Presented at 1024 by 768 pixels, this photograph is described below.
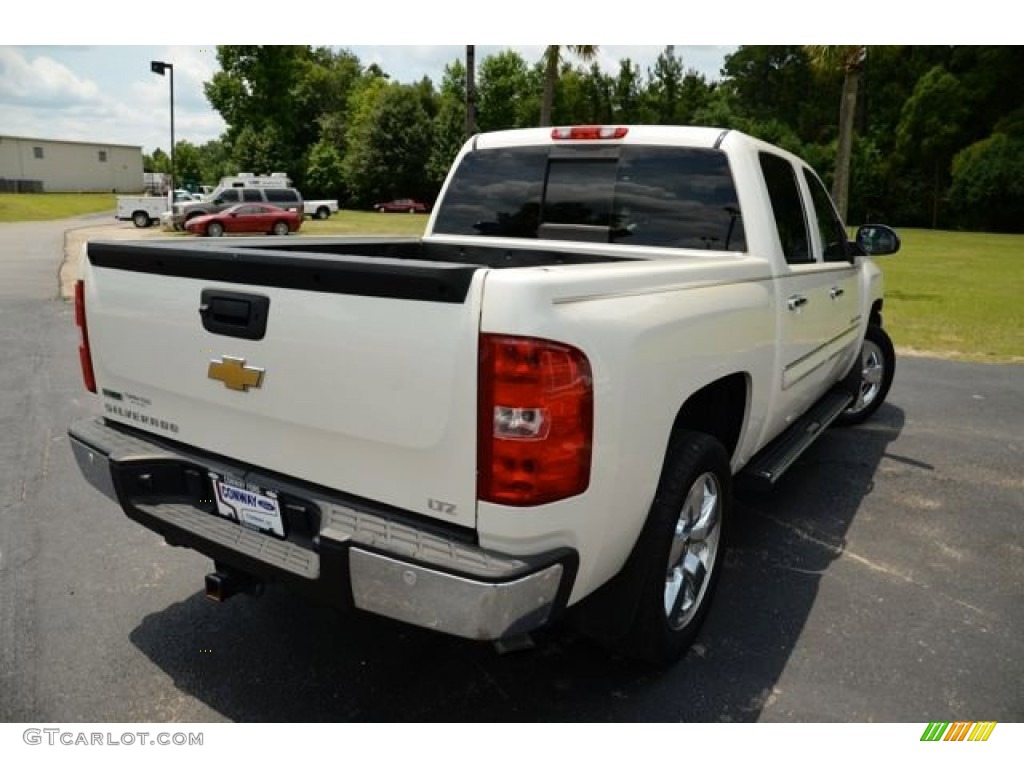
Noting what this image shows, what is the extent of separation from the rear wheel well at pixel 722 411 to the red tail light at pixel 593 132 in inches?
58.2

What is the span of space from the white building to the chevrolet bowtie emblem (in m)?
88.2

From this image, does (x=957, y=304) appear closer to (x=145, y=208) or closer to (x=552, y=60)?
(x=552, y=60)

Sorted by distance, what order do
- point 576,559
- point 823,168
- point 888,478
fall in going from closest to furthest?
point 576,559, point 888,478, point 823,168

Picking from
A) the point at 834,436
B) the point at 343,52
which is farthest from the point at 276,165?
the point at 834,436

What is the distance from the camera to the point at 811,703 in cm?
271

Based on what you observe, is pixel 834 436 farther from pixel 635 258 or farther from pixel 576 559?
pixel 576 559

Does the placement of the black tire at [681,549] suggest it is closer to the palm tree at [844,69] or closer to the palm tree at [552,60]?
the palm tree at [844,69]

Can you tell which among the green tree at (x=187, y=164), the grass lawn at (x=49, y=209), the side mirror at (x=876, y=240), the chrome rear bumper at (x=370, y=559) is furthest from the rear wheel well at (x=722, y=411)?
the green tree at (x=187, y=164)

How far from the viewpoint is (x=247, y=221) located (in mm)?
30484

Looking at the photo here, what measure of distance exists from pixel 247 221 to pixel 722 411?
30.2 m

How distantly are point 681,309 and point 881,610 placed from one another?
1803mm

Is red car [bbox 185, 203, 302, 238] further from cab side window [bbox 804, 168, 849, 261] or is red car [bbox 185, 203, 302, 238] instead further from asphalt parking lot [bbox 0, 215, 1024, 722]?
cab side window [bbox 804, 168, 849, 261]

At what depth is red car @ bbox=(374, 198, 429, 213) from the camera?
2199 inches

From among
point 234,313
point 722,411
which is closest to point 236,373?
point 234,313
